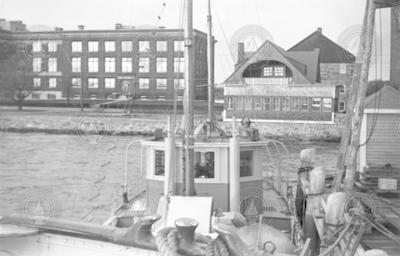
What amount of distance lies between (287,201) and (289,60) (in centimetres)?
127

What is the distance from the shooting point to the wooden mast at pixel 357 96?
9.67 ft

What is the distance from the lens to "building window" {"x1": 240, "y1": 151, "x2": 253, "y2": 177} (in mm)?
3148

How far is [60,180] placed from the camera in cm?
573

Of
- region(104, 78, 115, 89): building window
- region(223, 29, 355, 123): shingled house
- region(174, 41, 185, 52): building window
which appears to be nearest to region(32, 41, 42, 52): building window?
region(104, 78, 115, 89): building window

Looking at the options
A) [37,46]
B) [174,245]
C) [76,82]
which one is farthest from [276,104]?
[37,46]

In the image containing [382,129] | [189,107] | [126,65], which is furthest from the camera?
[382,129]

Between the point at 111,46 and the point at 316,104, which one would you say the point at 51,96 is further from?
the point at 316,104

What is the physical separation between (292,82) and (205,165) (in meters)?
0.75

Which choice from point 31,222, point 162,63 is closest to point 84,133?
point 162,63

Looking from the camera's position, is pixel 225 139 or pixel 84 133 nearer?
pixel 225 139

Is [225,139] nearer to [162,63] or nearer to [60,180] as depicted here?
[162,63]

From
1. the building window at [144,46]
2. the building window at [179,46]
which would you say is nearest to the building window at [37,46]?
the building window at [144,46]

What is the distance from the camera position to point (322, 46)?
308 centimetres

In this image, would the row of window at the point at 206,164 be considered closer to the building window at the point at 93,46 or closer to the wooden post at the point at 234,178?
the wooden post at the point at 234,178
